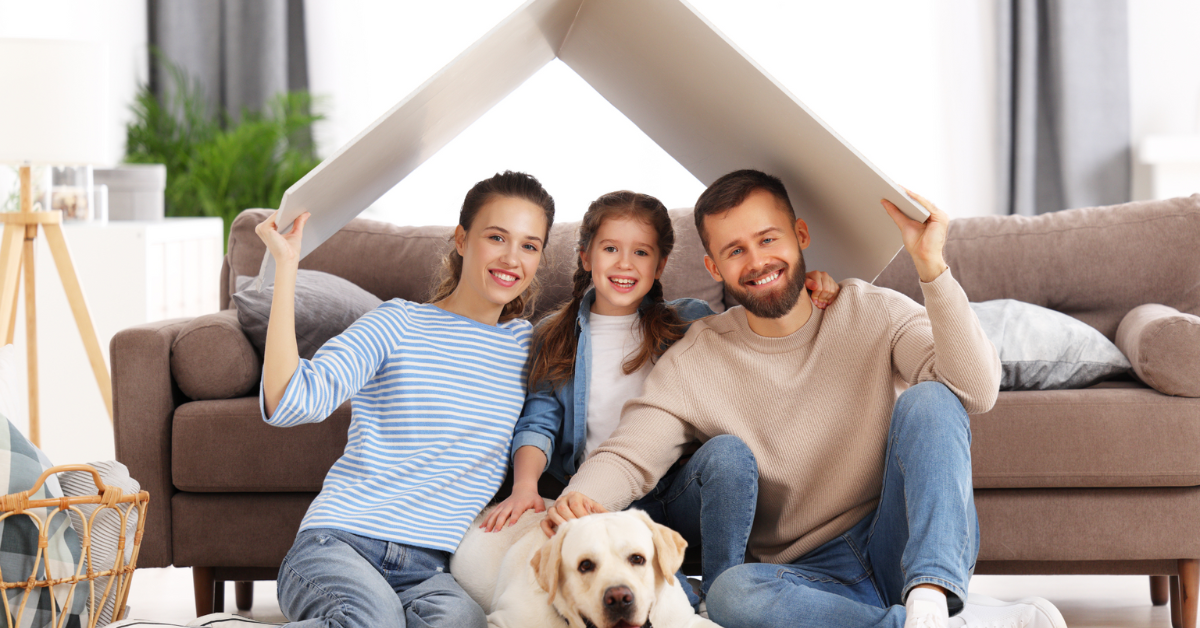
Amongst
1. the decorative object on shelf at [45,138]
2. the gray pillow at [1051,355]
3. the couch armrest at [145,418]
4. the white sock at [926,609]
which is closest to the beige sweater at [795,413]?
the white sock at [926,609]

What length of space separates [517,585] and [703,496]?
0.34m

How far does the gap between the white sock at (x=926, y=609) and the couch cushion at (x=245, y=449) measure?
1.16 metres

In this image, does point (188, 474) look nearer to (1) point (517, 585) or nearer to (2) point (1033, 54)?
(1) point (517, 585)

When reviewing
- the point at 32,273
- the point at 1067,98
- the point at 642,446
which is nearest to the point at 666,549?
the point at 642,446

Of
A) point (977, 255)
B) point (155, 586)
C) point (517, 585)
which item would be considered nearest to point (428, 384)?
point (517, 585)

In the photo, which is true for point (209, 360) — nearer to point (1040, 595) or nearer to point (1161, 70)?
point (1040, 595)

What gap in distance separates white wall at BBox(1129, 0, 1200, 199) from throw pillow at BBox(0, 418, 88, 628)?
4.28 metres

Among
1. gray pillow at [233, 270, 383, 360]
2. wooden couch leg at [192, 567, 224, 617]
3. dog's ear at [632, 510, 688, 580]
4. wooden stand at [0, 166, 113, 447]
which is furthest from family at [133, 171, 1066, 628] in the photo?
wooden stand at [0, 166, 113, 447]

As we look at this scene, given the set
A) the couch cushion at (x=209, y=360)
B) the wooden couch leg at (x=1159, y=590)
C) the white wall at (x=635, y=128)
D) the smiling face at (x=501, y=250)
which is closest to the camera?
the smiling face at (x=501, y=250)

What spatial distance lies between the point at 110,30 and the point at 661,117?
10.6 feet

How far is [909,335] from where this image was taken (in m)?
1.55

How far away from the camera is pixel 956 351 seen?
1422mm

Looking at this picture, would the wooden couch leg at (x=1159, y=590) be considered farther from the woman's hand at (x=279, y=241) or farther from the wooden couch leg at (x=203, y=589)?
the wooden couch leg at (x=203, y=589)

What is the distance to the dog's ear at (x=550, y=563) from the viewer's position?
1.33 meters
